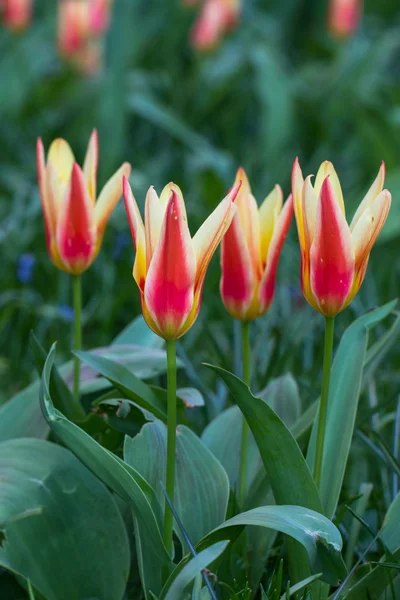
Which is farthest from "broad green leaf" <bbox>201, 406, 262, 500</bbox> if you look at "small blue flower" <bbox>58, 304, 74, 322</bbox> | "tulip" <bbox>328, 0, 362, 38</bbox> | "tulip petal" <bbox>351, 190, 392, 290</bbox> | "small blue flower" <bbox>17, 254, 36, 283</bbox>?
"tulip" <bbox>328, 0, 362, 38</bbox>

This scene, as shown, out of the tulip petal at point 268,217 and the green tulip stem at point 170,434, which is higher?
the tulip petal at point 268,217

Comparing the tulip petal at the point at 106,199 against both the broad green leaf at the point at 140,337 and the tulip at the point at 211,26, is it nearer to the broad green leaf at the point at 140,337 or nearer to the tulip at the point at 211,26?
the broad green leaf at the point at 140,337

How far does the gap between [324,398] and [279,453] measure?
89 mm

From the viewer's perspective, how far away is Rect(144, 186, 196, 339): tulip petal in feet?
3.12

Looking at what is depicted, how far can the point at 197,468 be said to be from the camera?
121 centimetres

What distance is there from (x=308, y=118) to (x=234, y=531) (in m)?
2.96

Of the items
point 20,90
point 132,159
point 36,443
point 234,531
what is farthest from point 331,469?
point 20,90

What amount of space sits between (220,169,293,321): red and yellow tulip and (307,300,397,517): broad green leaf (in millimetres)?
135

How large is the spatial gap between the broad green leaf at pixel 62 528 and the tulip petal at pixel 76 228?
11.3 inches

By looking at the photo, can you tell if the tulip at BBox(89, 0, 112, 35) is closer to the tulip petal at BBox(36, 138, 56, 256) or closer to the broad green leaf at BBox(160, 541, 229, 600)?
the tulip petal at BBox(36, 138, 56, 256)

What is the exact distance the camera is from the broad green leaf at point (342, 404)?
1169mm

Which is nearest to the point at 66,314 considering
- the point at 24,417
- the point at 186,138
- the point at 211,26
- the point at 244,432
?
the point at 24,417

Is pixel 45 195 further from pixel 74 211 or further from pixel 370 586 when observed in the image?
pixel 370 586

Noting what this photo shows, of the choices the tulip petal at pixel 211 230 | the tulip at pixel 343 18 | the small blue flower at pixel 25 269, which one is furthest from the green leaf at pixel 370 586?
the tulip at pixel 343 18
